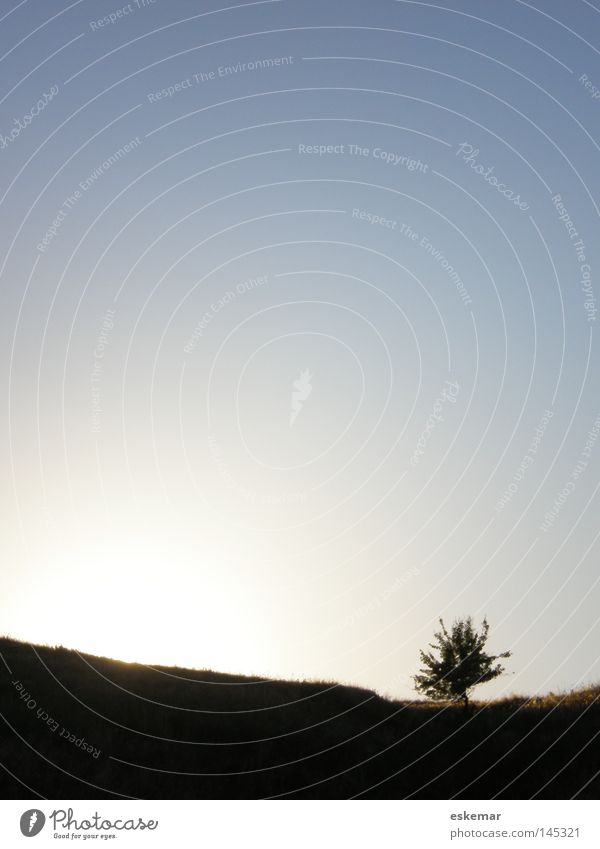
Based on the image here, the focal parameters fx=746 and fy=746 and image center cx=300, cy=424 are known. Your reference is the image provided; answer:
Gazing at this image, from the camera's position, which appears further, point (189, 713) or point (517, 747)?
point (189, 713)

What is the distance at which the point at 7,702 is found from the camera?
84.5 feet

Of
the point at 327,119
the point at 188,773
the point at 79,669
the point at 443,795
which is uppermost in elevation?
the point at 327,119

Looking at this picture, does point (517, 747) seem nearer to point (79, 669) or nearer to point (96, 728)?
point (96, 728)

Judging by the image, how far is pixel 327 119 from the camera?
2922 centimetres

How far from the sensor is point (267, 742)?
25297 millimetres

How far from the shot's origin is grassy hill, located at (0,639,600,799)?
71.6ft

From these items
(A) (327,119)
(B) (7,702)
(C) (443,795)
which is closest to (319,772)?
(C) (443,795)

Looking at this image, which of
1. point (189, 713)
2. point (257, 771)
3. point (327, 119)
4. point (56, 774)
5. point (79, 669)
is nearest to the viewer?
point (56, 774)

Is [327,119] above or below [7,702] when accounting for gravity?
above

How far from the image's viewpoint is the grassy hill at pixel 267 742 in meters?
21.8
